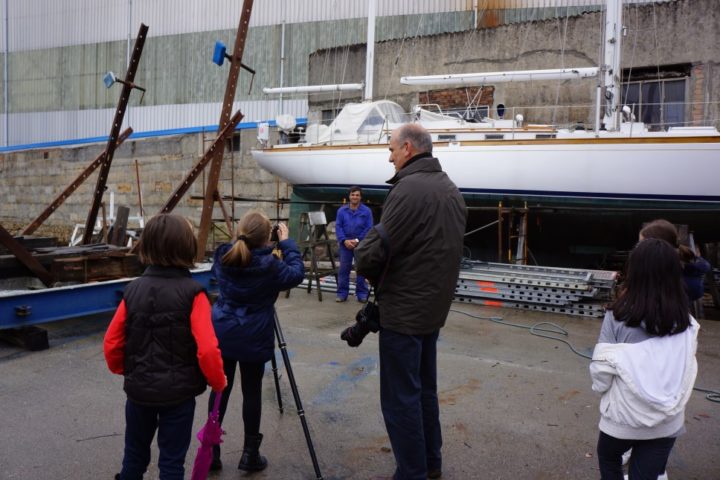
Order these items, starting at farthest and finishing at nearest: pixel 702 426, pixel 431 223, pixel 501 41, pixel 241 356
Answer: pixel 501 41 → pixel 702 426 → pixel 241 356 → pixel 431 223

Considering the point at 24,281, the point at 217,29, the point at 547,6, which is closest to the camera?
the point at 24,281

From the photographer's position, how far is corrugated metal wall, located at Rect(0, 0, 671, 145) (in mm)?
16141

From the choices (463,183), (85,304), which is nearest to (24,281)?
(85,304)

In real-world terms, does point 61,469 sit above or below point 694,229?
below

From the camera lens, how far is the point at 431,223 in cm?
292

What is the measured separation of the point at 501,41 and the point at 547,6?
2.08m

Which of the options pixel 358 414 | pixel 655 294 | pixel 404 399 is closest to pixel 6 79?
pixel 358 414

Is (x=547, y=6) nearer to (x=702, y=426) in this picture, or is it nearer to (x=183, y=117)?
(x=183, y=117)

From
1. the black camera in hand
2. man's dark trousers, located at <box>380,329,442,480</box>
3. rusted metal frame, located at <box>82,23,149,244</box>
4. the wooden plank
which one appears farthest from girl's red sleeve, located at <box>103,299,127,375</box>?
the wooden plank

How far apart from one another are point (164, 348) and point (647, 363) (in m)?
2.06

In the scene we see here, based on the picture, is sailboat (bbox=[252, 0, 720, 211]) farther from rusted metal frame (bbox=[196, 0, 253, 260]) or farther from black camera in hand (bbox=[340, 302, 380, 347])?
black camera in hand (bbox=[340, 302, 380, 347])

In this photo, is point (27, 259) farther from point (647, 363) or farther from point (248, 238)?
point (647, 363)

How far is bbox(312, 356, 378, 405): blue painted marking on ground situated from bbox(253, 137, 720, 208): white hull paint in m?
5.82

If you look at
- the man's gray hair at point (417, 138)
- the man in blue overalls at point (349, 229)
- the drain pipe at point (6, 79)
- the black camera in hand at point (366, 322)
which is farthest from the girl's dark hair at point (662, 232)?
the drain pipe at point (6, 79)
